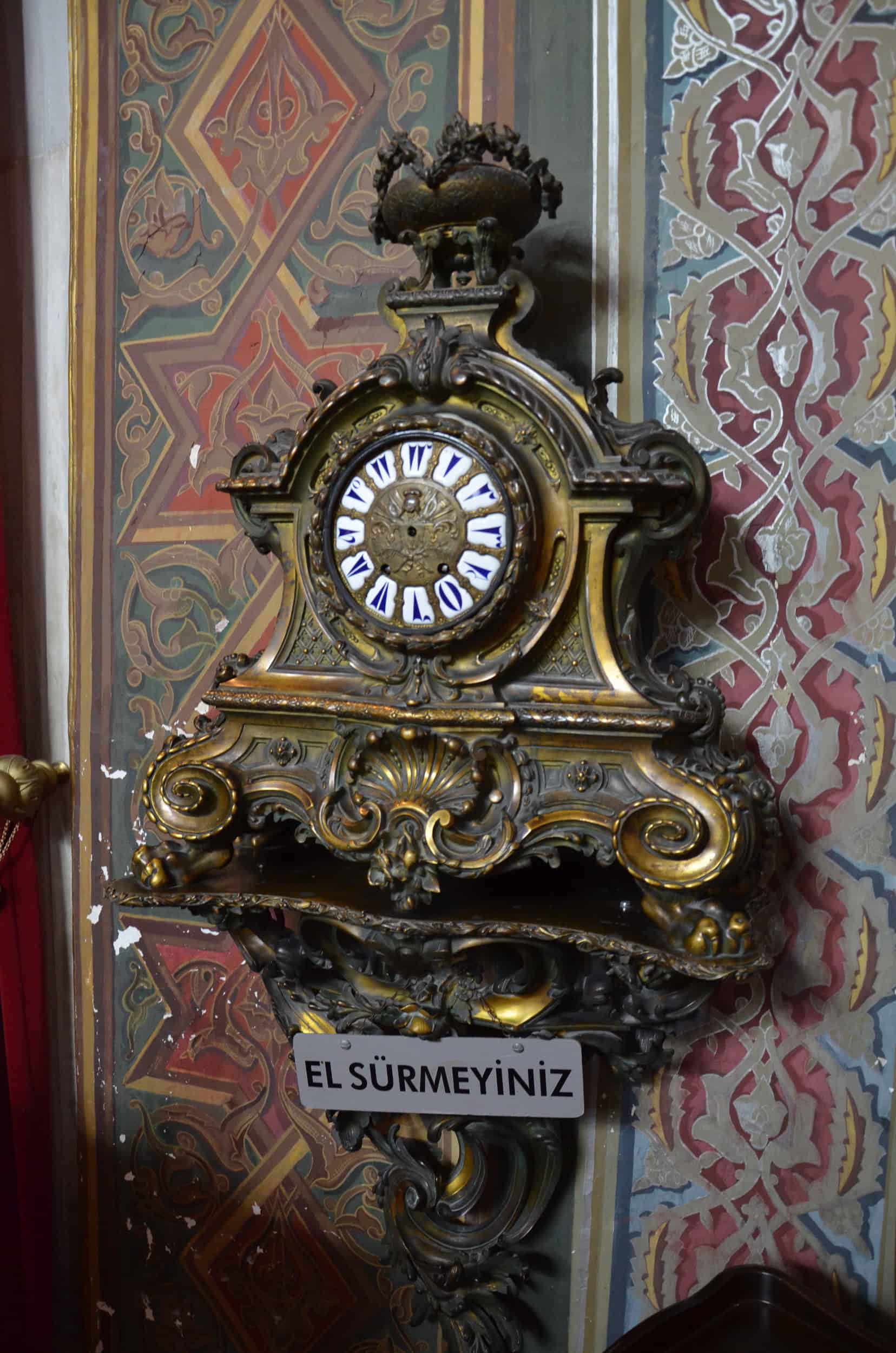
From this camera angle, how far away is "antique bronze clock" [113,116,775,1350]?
3.43ft

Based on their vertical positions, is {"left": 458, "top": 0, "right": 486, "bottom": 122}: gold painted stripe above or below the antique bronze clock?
above

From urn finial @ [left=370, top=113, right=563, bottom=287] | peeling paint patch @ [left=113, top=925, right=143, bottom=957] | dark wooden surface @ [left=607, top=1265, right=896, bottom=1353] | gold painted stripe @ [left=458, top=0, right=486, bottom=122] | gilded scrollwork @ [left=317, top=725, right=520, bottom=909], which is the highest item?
gold painted stripe @ [left=458, top=0, right=486, bottom=122]

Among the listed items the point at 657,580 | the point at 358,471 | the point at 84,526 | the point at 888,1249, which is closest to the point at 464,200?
the point at 358,471

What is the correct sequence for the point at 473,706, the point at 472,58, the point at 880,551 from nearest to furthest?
the point at 473,706 < the point at 880,551 < the point at 472,58

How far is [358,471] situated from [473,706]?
284mm

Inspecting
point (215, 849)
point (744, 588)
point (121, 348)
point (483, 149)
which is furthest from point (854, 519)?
point (121, 348)

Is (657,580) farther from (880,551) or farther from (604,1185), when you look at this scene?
(604,1185)

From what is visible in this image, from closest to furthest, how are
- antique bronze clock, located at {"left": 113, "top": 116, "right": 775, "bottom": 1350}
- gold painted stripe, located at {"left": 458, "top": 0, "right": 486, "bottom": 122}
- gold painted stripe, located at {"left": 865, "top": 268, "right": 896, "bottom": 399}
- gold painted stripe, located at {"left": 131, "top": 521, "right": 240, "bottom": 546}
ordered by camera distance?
antique bronze clock, located at {"left": 113, "top": 116, "right": 775, "bottom": 1350}
gold painted stripe, located at {"left": 865, "top": 268, "right": 896, "bottom": 399}
gold painted stripe, located at {"left": 458, "top": 0, "right": 486, "bottom": 122}
gold painted stripe, located at {"left": 131, "top": 521, "right": 240, "bottom": 546}

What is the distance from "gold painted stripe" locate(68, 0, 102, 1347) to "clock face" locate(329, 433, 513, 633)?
2.00ft

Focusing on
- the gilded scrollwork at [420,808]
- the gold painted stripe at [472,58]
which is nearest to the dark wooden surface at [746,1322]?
the gilded scrollwork at [420,808]

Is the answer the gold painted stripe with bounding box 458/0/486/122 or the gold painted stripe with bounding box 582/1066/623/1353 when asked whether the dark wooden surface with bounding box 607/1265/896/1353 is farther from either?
the gold painted stripe with bounding box 458/0/486/122

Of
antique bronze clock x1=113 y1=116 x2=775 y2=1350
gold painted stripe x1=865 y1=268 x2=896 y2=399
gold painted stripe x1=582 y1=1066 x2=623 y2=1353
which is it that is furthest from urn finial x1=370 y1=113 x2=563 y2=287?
gold painted stripe x1=582 y1=1066 x2=623 y2=1353

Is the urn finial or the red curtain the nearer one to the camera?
the urn finial

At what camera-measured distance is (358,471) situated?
1115mm
